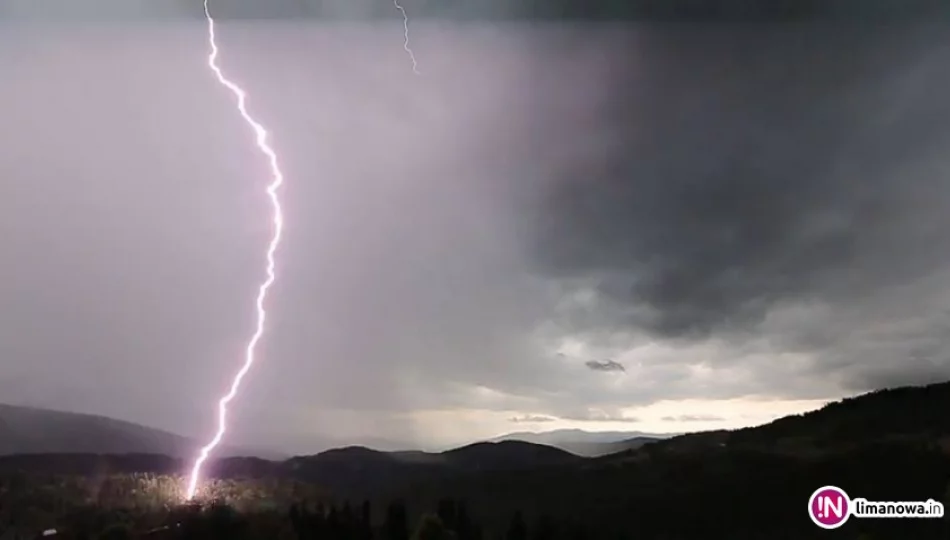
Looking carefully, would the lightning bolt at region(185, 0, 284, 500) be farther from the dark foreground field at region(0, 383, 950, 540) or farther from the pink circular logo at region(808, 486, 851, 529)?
the pink circular logo at region(808, 486, 851, 529)

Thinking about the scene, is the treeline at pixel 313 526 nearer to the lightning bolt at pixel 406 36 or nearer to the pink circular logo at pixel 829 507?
the pink circular logo at pixel 829 507

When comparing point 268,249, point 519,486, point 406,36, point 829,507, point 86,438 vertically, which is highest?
point 406,36

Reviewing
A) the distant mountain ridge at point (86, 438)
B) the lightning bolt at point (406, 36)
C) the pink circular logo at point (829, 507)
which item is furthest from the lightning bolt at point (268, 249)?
the pink circular logo at point (829, 507)

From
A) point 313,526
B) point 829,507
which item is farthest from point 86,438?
point 829,507

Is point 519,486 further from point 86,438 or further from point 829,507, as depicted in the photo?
point 86,438

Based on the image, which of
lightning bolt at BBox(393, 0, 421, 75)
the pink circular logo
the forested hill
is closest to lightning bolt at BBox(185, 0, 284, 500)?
lightning bolt at BBox(393, 0, 421, 75)
